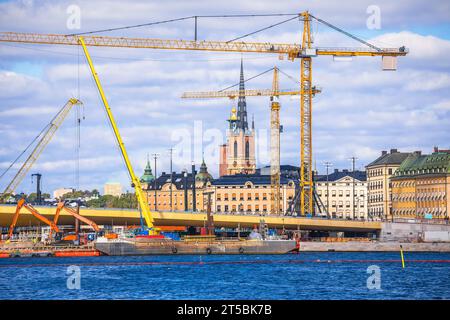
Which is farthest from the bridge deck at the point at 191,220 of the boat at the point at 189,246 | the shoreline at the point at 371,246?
the boat at the point at 189,246

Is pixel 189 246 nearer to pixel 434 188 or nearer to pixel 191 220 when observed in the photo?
pixel 191 220

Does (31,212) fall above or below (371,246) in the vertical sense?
above

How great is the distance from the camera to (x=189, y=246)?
436ft

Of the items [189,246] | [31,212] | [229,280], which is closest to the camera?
[229,280]

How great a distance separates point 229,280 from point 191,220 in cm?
7214

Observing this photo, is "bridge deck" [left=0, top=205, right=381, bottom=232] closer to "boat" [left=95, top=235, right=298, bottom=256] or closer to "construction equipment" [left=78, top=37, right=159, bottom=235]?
"construction equipment" [left=78, top=37, right=159, bottom=235]

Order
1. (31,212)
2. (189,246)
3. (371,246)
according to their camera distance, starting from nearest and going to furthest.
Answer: (189,246) → (31,212) → (371,246)

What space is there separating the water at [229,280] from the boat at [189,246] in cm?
2425

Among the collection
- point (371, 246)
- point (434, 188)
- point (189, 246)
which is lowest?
point (371, 246)

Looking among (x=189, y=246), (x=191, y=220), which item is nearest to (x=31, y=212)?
(x=189, y=246)

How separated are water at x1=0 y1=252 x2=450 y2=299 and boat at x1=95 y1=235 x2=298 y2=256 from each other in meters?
24.3

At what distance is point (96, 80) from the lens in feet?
488

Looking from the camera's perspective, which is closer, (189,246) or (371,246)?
(189,246)
